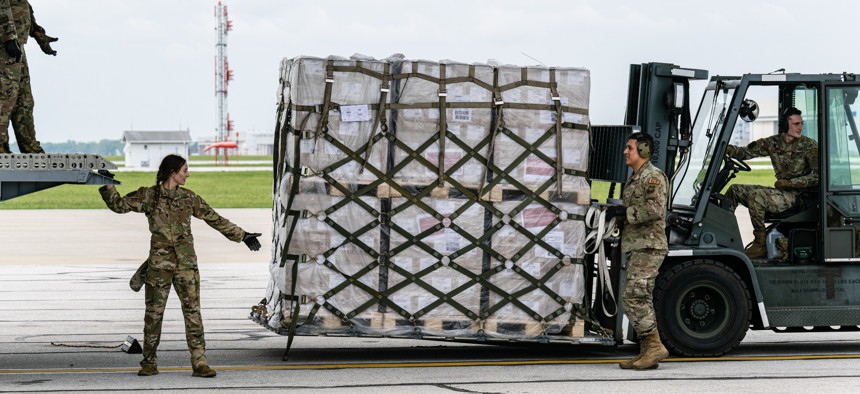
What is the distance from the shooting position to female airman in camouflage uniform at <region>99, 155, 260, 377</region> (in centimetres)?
968

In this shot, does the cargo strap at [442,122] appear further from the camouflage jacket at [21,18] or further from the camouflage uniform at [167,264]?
the camouflage jacket at [21,18]

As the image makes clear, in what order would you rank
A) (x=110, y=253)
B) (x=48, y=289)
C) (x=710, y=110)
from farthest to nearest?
(x=110, y=253)
(x=48, y=289)
(x=710, y=110)

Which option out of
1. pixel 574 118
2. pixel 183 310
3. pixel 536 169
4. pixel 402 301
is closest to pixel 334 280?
pixel 402 301

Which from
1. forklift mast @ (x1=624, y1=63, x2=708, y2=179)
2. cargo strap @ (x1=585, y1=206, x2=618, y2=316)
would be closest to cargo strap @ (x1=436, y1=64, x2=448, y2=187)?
cargo strap @ (x1=585, y1=206, x2=618, y2=316)

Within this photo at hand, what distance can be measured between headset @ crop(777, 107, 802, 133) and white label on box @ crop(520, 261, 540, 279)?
102 inches

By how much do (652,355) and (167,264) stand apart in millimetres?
3888

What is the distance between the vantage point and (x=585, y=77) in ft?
34.0

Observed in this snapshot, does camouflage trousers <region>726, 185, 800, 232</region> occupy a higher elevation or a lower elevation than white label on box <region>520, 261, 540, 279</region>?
higher

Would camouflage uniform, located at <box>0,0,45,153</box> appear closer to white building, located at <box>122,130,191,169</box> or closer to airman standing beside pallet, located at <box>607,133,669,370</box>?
airman standing beside pallet, located at <box>607,133,669,370</box>

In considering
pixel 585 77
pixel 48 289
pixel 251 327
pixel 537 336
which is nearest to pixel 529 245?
pixel 537 336

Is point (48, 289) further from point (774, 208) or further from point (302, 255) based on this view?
point (774, 208)

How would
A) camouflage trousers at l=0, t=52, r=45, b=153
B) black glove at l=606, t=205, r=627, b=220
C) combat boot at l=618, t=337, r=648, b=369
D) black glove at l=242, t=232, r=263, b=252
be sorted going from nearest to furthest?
camouflage trousers at l=0, t=52, r=45, b=153, black glove at l=242, t=232, r=263, b=252, combat boot at l=618, t=337, r=648, b=369, black glove at l=606, t=205, r=627, b=220

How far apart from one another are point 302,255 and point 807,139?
14.7 feet

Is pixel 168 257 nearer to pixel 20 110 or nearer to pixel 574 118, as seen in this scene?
pixel 20 110
